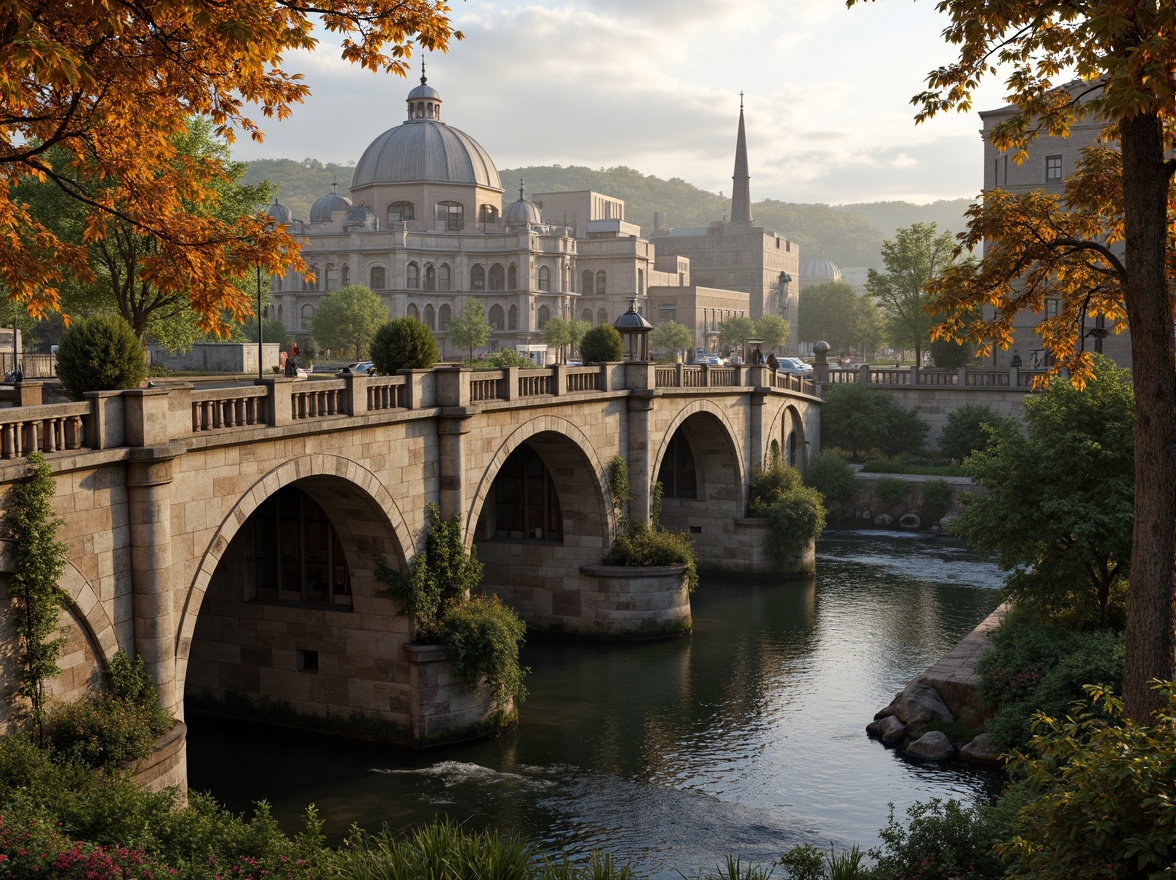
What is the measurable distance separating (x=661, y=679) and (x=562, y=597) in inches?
198

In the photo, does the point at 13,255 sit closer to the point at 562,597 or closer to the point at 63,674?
the point at 63,674

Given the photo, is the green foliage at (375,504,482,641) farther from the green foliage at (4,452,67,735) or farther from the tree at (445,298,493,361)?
the tree at (445,298,493,361)

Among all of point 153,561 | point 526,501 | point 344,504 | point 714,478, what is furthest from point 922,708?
point 714,478

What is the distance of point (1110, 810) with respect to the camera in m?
9.45

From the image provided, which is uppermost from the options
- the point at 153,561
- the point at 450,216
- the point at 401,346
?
the point at 450,216

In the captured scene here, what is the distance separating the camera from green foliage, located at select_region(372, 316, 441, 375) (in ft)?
85.9

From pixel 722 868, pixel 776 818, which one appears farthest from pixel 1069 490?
pixel 722 868

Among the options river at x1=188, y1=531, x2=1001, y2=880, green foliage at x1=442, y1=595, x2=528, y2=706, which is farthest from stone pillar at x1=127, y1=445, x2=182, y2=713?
green foliage at x1=442, y1=595, x2=528, y2=706

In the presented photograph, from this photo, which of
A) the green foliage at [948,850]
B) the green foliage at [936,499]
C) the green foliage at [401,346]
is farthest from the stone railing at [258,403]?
the green foliage at [936,499]

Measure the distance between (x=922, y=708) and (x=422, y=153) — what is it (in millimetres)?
89925

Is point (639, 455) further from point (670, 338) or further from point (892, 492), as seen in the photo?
point (670, 338)

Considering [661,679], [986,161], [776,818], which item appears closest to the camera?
[776,818]

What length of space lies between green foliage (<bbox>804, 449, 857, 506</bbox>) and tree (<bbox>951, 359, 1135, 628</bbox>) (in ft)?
94.9

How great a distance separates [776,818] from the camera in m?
22.1
